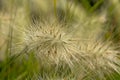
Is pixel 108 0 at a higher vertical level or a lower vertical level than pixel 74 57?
higher

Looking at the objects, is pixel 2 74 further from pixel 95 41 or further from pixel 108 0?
pixel 108 0

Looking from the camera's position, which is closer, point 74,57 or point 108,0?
point 74,57

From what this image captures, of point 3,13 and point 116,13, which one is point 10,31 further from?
point 116,13

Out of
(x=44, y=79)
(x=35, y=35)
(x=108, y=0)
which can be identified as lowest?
(x=44, y=79)

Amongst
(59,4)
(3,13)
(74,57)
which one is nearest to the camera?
(74,57)

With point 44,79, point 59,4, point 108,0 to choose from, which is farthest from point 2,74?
point 108,0

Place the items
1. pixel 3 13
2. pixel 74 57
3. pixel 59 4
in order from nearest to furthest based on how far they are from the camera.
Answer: pixel 74 57 → pixel 3 13 → pixel 59 4
